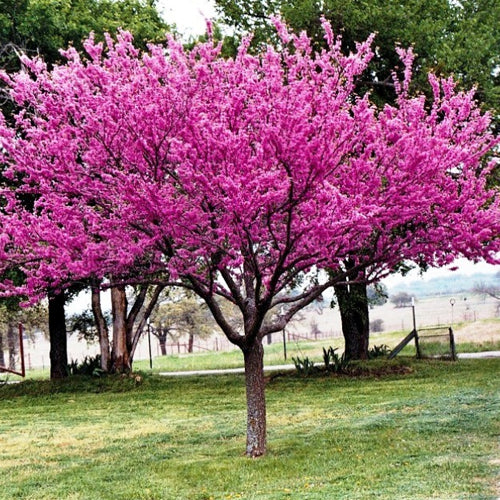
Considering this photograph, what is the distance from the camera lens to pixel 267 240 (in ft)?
32.6

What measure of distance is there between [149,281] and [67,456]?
143 inches

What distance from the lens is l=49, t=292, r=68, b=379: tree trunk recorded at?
23156mm

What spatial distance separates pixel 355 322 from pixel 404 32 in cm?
851

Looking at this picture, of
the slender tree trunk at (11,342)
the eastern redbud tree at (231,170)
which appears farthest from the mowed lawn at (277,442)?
the slender tree trunk at (11,342)

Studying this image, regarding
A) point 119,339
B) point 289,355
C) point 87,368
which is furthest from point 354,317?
point 289,355

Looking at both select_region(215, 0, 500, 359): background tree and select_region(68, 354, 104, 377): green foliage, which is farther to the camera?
select_region(68, 354, 104, 377): green foliage

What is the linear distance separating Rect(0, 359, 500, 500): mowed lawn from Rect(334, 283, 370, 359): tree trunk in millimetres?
2421

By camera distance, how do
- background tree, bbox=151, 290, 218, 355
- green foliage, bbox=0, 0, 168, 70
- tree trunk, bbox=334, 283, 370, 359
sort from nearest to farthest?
green foliage, bbox=0, 0, 168, 70
tree trunk, bbox=334, 283, 370, 359
background tree, bbox=151, 290, 218, 355

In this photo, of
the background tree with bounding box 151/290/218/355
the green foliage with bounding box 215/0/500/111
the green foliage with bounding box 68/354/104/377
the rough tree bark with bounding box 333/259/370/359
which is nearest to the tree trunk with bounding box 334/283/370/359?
the rough tree bark with bounding box 333/259/370/359

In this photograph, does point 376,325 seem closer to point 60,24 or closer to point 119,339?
point 119,339

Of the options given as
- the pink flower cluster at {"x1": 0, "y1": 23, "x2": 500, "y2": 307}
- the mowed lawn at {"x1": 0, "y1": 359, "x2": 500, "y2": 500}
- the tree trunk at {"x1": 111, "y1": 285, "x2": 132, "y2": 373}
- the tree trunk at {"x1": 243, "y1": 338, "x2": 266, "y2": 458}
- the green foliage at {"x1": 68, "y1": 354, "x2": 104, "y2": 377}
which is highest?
the pink flower cluster at {"x1": 0, "y1": 23, "x2": 500, "y2": 307}

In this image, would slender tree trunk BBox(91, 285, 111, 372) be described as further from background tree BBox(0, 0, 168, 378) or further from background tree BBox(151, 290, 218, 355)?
background tree BBox(151, 290, 218, 355)

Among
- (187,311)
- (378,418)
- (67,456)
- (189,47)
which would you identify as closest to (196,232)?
(67,456)

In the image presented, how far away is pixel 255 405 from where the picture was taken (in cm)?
1009
